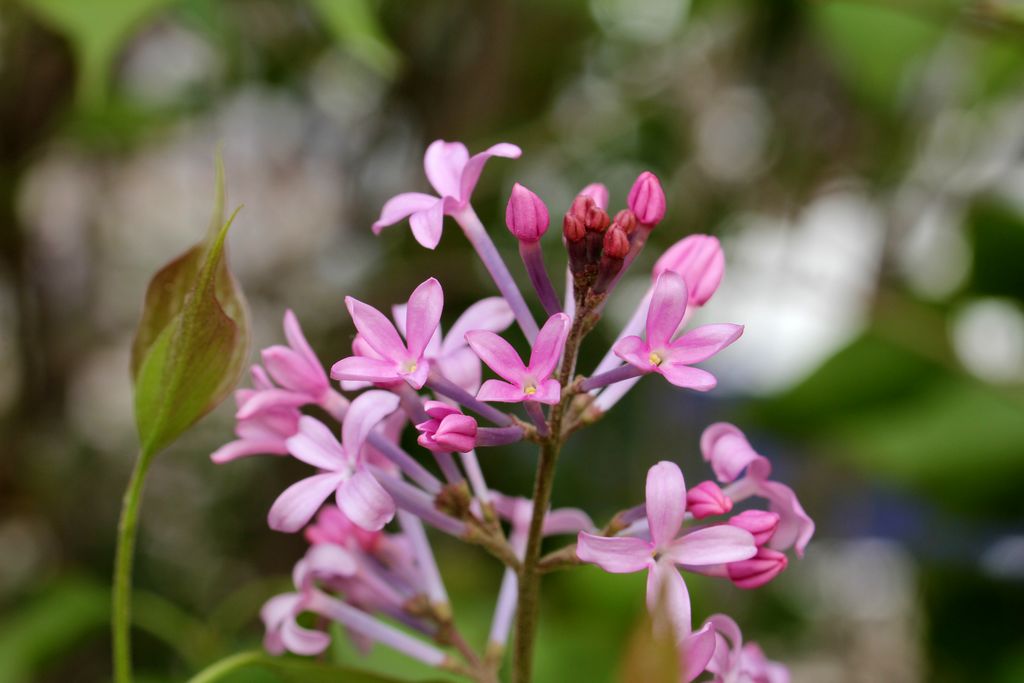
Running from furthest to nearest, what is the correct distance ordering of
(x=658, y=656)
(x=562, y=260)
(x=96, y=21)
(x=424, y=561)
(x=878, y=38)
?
(x=562, y=260) → (x=878, y=38) → (x=96, y=21) → (x=424, y=561) → (x=658, y=656)

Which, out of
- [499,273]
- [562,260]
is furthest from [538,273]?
[562,260]

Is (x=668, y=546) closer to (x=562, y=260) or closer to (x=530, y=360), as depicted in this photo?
(x=530, y=360)

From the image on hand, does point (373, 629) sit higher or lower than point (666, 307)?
lower

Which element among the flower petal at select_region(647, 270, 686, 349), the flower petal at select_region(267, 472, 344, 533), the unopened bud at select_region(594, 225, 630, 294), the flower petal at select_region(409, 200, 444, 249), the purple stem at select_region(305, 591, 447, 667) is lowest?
the purple stem at select_region(305, 591, 447, 667)

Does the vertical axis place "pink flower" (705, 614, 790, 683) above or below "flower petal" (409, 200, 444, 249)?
below

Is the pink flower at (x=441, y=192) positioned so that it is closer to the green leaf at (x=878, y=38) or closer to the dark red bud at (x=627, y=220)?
the dark red bud at (x=627, y=220)

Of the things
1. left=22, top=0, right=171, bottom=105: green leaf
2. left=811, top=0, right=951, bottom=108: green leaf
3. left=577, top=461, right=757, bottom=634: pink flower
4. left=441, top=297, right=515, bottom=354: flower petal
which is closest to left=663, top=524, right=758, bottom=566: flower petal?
left=577, top=461, right=757, bottom=634: pink flower

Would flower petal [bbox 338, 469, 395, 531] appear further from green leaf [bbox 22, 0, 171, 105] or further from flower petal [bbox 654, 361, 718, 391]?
green leaf [bbox 22, 0, 171, 105]

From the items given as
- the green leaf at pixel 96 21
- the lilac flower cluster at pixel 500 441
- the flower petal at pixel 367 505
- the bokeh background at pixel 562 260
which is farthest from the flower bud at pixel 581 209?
the bokeh background at pixel 562 260
